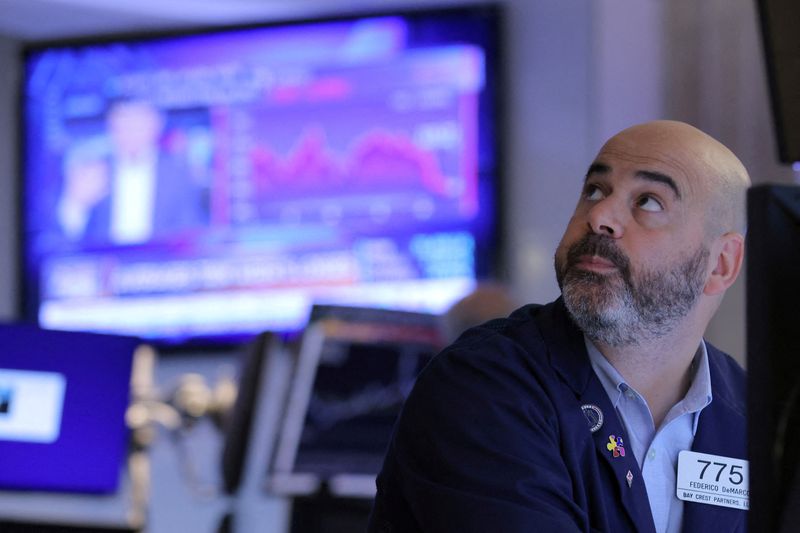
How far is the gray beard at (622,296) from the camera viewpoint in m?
1.40

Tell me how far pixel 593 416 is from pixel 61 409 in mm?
1176

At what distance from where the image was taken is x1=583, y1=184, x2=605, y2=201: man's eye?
1483 mm

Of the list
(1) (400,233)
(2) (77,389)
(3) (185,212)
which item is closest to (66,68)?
(3) (185,212)

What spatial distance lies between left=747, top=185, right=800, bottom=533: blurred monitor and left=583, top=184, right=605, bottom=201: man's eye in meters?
0.63

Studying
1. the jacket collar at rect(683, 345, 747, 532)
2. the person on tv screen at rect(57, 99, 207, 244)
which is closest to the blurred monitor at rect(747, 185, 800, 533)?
the jacket collar at rect(683, 345, 747, 532)

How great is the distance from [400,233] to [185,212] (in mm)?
891

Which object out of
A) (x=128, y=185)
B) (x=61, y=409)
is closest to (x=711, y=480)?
(x=61, y=409)

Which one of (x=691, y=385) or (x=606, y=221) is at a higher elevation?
(x=606, y=221)

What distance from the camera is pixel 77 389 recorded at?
218 centimetres

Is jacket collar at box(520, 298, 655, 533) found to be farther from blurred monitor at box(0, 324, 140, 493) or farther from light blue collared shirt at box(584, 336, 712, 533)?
blurred monitor at box(0, 324, 140, 493)

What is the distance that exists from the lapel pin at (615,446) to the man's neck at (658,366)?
0.15 meters

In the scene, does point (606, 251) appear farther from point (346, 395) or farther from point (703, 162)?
point (346, 395)

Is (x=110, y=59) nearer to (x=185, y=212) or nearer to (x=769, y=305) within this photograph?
(x=185, y=212)

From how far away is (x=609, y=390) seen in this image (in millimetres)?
1463
